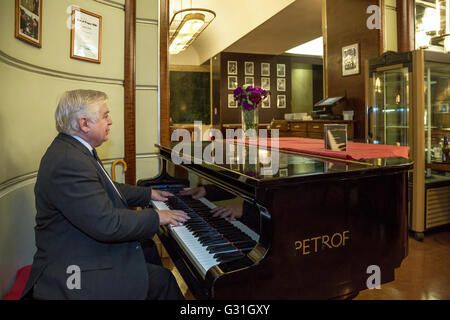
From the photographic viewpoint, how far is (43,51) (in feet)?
6.15

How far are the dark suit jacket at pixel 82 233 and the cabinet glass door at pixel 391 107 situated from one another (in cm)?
325

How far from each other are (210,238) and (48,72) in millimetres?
1396

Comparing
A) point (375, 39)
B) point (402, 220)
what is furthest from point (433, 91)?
point (402, 220)

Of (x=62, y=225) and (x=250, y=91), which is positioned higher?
(x=250, y=91)

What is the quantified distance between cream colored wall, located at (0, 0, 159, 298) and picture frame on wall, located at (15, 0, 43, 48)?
0.04 meters

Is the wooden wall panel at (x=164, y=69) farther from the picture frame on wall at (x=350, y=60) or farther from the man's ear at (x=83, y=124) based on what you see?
the picture frame on wall at (x=350, y=60)

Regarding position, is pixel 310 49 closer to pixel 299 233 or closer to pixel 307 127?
pixel 307 127

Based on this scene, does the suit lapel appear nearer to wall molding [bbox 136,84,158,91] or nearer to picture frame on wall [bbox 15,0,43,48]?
picture frame on wall [bbox 15,0,43,48]

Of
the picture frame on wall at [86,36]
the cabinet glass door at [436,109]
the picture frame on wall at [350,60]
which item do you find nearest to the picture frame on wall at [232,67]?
the picture frame on wall at [350,60]

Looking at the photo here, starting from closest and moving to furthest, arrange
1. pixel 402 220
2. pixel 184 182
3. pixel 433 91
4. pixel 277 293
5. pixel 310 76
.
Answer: pixel 277 293, pixel 402 220, pixel 184 182, pixel 433 91, pixel 310 76

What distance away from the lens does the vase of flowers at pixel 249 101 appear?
2607mm

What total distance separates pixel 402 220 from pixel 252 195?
0.69 m

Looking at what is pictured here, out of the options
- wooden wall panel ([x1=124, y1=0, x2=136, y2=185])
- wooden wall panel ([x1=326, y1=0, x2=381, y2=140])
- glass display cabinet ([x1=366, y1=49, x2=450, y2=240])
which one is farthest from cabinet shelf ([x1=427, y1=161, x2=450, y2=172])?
wooden wall panel ([x1=124, y1=0, x2=136, y2=185])

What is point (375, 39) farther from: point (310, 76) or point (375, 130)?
point (310, 76)
